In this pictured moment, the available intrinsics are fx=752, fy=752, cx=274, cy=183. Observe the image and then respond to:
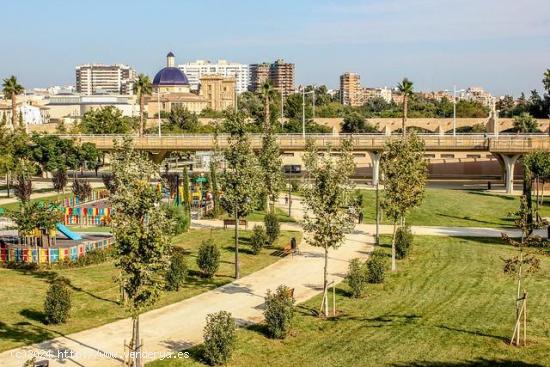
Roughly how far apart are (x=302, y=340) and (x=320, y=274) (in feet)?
37.9

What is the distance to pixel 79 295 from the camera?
1335 inches

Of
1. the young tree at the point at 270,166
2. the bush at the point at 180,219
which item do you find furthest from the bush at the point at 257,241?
the young tree at the point at 270,166

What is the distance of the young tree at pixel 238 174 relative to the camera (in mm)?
39094

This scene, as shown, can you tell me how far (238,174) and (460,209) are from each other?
31142 mm

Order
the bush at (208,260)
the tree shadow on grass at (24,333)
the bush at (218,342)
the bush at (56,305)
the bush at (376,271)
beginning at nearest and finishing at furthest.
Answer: the bush at (218,342) < the tree shadow on grass at (24,333) < the bush at (56,305) < the bush at (376,271) < the bush at (208,260)

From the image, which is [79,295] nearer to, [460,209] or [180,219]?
[180,219]

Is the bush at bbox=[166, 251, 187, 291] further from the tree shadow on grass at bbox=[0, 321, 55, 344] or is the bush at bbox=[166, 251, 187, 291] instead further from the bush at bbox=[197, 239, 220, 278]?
the tree shadow on grass at bbox=[0, 321, 55, 344]

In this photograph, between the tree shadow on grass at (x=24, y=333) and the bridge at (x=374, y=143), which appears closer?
the tree shadow on grass at (x=24, y=333)

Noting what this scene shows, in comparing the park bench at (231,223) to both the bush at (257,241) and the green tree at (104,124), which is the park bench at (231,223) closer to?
the bush at (257,241)

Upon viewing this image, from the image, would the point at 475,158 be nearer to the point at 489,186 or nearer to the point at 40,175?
the point at 489,186

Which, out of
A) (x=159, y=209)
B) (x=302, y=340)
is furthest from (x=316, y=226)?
(x=159, y=209)

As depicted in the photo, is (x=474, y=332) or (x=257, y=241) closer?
(x=474, y=332)

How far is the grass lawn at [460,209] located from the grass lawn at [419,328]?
60.6ft

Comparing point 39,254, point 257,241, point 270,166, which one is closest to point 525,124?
point 270,166
